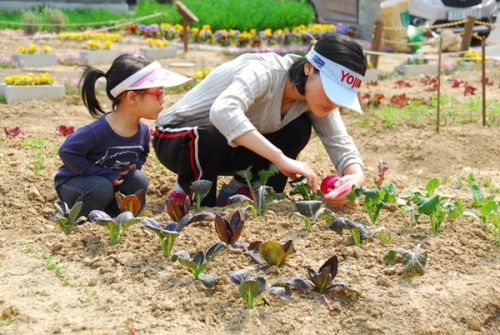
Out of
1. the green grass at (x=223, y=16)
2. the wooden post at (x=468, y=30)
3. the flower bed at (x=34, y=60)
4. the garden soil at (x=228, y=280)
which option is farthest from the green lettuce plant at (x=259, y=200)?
the green grass at (x=223, y=16)

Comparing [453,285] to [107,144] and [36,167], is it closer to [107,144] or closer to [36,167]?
[107,144]

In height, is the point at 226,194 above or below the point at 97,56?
above

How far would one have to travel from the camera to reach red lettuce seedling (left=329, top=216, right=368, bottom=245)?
11.7 feet

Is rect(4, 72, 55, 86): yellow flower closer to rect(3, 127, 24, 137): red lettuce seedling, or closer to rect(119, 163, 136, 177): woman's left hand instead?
rect(3, 127, 24, 137): red lettuce seedling

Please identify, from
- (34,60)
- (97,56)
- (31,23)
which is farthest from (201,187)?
(31,23)

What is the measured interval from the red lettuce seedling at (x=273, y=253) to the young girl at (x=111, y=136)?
4.55 ft

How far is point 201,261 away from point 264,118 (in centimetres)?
151

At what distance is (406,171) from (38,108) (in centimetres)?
352

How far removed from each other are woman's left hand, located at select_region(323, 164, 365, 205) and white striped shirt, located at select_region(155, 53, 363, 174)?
0.15 ft

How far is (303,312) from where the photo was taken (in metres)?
3.00

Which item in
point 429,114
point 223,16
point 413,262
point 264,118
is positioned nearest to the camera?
point 413,262

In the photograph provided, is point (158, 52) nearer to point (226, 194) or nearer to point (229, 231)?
point (226, 194)

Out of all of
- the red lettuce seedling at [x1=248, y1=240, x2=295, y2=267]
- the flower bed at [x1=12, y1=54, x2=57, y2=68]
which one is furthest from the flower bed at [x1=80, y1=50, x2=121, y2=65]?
the red lettuce seedling at [x1=248, y1=240, x2=295, y2=267]

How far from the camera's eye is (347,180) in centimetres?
415
